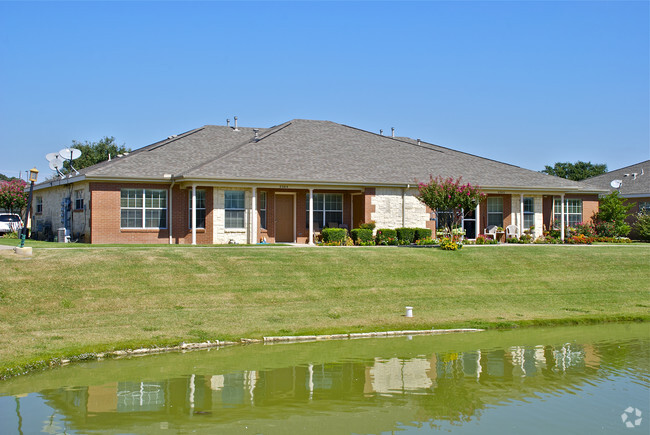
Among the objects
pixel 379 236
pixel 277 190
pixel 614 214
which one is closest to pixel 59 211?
pixel 277 190

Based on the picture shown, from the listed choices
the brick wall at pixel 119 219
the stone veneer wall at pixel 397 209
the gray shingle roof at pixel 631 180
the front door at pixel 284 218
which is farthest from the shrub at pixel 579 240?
the brick wall at pixel 119 219

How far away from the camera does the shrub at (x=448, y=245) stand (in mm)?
27391

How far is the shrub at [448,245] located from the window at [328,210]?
623cm

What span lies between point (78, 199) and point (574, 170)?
6916 cm

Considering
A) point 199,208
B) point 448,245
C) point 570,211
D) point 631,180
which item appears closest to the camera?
point 448,245

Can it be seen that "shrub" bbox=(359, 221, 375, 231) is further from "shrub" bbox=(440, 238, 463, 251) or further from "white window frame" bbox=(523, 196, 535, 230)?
"white window frame" bbox=(523, 196, 535, 230)

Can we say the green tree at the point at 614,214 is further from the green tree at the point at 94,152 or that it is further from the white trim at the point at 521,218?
the green tree at the point at 94,152

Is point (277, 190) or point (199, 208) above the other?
point (277, 190)

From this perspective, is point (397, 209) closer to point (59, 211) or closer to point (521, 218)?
point (521, 218)

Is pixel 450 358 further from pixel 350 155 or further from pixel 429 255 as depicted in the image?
pixel 350 155

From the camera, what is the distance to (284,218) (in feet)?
103

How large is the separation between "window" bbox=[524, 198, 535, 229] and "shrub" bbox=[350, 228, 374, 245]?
31.4ft

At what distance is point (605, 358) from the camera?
14555 millimetres

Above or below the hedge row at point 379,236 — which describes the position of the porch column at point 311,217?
above
